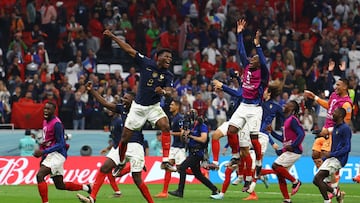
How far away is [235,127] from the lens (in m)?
22.9

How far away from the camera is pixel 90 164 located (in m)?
32.0

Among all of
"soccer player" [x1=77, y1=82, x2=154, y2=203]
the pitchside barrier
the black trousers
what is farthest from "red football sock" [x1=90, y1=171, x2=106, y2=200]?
the pitchside barrier

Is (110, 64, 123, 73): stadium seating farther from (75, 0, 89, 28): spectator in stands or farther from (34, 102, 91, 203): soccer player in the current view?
(34, 102, 91, 203): soccer player

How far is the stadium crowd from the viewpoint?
120 ft

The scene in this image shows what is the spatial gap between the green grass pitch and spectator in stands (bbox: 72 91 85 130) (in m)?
6.15

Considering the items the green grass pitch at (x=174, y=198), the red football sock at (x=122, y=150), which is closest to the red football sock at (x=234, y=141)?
the green grass pitch at (x=174, y=198)

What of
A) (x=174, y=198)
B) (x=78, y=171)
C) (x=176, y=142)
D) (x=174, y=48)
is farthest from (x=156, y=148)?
(x=174, y=48)

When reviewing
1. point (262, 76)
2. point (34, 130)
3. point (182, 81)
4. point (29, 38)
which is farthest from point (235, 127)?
point (29, 38)

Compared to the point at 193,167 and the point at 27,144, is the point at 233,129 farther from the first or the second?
the point at 27,144

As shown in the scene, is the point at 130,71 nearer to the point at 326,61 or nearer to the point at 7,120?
the point at 7,120

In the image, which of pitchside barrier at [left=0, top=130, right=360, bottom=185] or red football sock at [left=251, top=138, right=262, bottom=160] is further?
pitchside barrier at [left=0, top=130, right=360, bottom=185]

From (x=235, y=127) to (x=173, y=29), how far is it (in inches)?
784

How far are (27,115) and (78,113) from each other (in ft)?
6.27

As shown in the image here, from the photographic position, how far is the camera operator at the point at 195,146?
24.9 m
